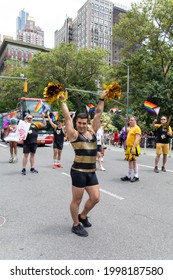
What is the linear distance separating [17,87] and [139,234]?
4375 centimetres

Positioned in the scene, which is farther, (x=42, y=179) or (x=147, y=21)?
(x=147, y=21)

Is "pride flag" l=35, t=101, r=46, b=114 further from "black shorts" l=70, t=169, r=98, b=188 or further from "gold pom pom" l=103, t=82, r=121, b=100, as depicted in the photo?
"black shorts" l=70, t=169, r=98, b=188

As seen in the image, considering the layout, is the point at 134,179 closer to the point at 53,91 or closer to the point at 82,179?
the point at 82,179

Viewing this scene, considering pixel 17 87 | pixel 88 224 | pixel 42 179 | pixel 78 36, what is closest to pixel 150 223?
pixel 88 224

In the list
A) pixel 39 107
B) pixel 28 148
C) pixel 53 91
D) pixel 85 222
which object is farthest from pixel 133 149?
pixel 39 107

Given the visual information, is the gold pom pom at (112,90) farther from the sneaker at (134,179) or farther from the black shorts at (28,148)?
the black shorts at (28,148)

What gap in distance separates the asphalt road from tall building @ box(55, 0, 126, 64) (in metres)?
125

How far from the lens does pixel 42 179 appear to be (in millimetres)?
7688

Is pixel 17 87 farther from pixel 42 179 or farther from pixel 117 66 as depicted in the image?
pixel 42 179

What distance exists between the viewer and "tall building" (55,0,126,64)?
126 meters

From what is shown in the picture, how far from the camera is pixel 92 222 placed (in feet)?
14.0

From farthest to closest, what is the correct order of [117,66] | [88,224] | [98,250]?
[117,66], [88,224], [98,250]
